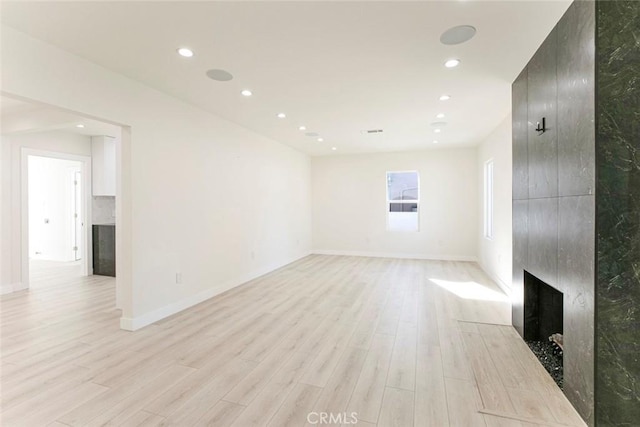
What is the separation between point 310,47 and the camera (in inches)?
99.3

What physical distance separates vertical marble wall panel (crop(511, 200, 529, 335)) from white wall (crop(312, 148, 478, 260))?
161 inches

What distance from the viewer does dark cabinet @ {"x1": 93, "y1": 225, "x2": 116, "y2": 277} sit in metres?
5.76

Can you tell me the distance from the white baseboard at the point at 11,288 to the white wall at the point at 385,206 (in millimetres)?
5888

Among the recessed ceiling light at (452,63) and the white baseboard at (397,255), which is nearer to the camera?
the recessed ceiling light at (452,63)

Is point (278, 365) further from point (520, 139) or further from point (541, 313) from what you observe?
point (520, 139)

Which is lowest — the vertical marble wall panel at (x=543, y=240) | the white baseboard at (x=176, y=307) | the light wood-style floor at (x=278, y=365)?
the light wood-style floor at (x=278, y=365)

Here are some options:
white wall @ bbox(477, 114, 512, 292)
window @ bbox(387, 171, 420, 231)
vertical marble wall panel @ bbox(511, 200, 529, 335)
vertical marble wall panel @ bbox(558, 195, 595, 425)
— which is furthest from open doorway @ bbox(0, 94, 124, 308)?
window @ bbox(387, 171, 420, 231)

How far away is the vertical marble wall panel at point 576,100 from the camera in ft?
5.71

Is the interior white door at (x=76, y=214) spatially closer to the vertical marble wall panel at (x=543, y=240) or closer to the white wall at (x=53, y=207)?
the white wall at (x=53, y=207)

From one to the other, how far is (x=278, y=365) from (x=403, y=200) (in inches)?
237

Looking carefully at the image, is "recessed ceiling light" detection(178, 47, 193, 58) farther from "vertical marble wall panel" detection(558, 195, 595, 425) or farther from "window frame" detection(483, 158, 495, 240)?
"window frame" detection(483, 158, 495, 240)

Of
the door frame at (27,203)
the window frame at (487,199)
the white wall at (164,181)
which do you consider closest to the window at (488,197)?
the window frame at (487,199)

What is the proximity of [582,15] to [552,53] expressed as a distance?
465mm

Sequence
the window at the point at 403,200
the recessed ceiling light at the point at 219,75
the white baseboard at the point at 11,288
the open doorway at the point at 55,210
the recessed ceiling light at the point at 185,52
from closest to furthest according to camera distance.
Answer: the recessed ceiling light at the point at 185,52 → the recessed ceiling light at the point at 219,75 → the white baseboard at the point at 11,288 → the open doorway at the point at 55,210 → the window at the point at 403,200
